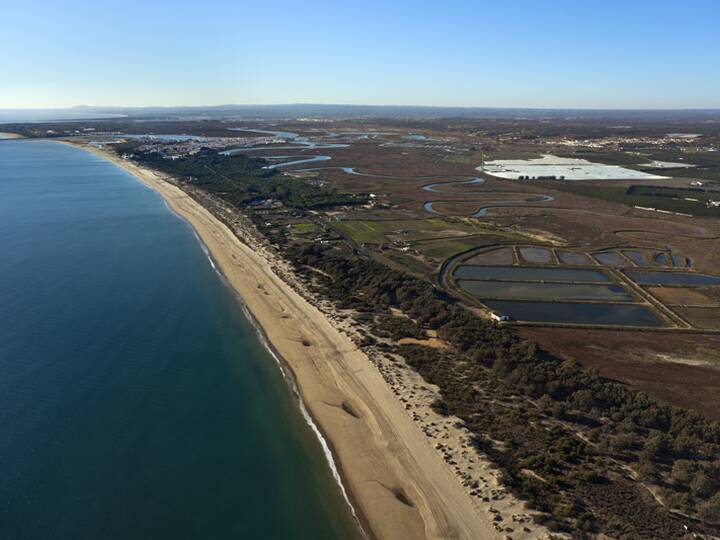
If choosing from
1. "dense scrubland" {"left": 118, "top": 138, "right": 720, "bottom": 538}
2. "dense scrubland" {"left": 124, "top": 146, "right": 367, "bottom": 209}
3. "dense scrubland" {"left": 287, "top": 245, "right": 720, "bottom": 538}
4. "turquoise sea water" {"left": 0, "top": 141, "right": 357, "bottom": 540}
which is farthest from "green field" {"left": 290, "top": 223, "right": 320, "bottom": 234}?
"dense scrubland" {"left": 287, "top": 245, "right": 720, "bottom": 538}

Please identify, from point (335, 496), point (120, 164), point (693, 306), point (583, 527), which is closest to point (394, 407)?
point (335, 496)

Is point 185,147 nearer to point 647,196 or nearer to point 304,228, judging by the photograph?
point 304,228

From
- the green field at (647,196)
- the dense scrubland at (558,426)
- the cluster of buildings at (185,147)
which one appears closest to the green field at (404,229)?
the dense scrubland at (558,426)

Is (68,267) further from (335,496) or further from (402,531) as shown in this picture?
(402,531)

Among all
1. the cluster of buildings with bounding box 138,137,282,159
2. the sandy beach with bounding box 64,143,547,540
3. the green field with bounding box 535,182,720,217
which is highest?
the cluster of buildings with bounding box 138,137,282,159

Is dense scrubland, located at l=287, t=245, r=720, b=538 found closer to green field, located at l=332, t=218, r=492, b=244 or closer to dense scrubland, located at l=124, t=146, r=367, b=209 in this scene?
green field, located at l=332, t=218, r=492, b=244

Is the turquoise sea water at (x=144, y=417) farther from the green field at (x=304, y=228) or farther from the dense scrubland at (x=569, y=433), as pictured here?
the green field at (x=304, y=228)

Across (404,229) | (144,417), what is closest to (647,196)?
(404,229)
